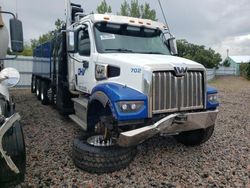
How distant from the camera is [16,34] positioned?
3557mm

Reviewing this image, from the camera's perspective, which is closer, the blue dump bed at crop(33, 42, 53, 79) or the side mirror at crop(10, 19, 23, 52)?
the side mirror at crop(10, 19, 23, 52)

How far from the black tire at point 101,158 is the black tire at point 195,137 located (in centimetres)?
163

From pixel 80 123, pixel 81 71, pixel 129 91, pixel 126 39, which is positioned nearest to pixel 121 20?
pixel 126 39

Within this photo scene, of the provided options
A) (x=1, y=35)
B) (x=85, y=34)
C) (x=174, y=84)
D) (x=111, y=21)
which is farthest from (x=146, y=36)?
(x=1, y=35)

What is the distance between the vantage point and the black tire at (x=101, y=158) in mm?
3916

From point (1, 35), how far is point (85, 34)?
1786 millimetres

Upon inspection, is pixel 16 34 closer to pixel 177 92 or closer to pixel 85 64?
pixel 85 64

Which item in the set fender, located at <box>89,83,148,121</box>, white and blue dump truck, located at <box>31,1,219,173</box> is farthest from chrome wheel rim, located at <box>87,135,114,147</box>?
fender, located at <box>89,83,148,121</box>

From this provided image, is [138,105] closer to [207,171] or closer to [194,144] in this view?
[207,171]

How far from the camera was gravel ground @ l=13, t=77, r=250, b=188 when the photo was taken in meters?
3.83

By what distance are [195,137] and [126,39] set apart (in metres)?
2.24

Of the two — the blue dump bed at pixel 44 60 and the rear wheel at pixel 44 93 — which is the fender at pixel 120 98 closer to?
the blue dump bed at pixel 44 60

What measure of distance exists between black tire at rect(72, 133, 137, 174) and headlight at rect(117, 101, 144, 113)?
0.66m

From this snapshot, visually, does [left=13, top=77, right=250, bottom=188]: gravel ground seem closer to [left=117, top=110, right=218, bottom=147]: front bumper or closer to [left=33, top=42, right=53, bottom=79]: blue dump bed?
[left=117, top=110, right=218, bottom=147]: front bumper
